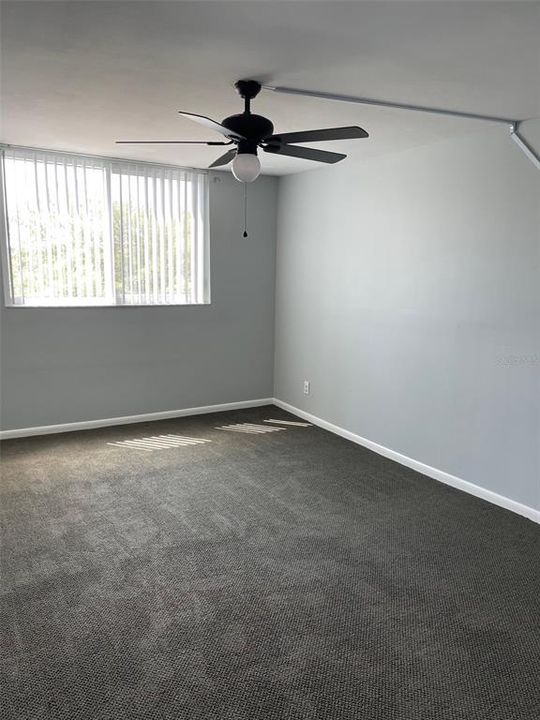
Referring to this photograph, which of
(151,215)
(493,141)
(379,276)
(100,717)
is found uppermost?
(493,141)

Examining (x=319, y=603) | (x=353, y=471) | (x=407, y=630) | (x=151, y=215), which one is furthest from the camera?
(x=151, y=215)

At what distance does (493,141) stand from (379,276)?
1329mm

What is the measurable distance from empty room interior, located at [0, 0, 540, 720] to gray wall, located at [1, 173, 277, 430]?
0.03 m

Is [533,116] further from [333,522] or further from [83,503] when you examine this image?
[83,503]

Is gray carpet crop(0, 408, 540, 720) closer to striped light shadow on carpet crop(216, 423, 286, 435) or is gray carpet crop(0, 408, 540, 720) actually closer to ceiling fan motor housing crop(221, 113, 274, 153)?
striped light shadow on carpet crop(216, 423, 286, 435)

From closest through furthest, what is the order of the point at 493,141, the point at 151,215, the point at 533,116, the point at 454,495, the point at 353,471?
the point at 533,116 < the point at 493,141 < the point at 454,495 < the point at 353,471 < the point at 151,215

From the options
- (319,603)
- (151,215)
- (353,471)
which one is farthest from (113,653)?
(151,215)

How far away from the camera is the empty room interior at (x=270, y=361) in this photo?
2021mm

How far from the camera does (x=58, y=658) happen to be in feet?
6.90

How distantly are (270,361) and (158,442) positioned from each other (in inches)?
67.8

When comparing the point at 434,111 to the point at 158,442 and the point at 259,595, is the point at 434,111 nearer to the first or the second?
the point at 259,595

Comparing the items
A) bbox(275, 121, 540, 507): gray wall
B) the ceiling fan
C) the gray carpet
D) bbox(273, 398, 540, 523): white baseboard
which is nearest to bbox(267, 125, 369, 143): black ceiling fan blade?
the ceiling fan

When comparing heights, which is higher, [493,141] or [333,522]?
[493,141]

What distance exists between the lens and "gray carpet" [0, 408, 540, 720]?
195cm
